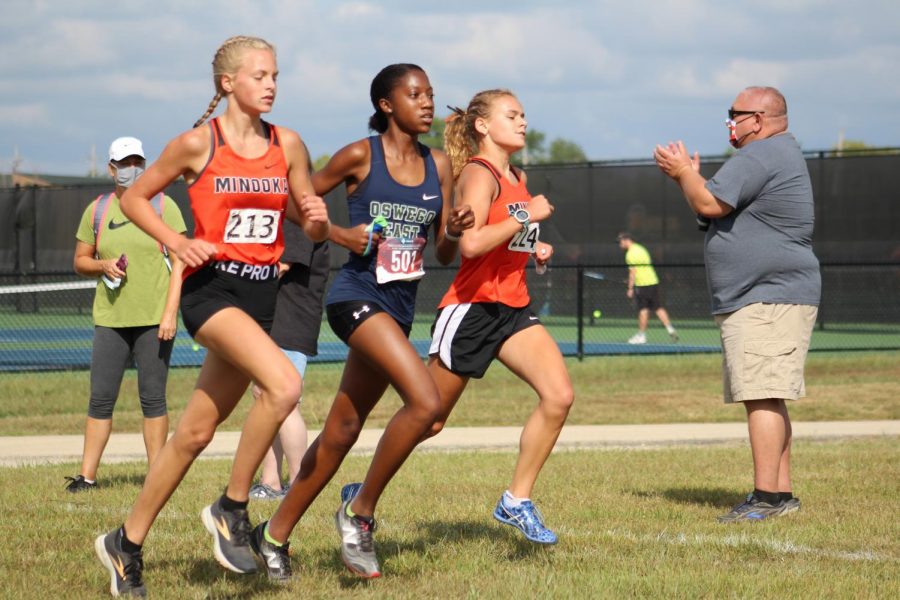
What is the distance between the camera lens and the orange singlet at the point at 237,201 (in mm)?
5211

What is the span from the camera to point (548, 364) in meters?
6.24

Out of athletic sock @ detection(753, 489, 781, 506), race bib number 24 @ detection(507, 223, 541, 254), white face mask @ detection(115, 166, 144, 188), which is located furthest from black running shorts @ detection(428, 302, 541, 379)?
white face mask @ detection(115, 166, 144, 188)

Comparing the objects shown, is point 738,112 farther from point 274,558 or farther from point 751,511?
point 274,558

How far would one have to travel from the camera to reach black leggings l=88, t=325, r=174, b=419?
8383mm

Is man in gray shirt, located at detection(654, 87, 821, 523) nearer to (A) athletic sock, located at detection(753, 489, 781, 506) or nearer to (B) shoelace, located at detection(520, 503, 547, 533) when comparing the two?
(A) athletic sock, located at detection(753, 489, 781, 506)

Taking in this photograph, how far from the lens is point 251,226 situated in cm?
528

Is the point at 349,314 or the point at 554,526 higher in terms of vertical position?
the point at 349,314

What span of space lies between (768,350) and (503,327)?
1.96m

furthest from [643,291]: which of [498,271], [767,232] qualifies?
[498,271]

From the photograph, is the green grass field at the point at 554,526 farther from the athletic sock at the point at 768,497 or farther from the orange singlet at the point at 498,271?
the orange singlet at the point at 498,271

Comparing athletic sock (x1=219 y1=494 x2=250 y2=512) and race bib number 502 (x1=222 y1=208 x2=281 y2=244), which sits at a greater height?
race bib number 502 (x1=222 y1=208 x2=281 y2=244)

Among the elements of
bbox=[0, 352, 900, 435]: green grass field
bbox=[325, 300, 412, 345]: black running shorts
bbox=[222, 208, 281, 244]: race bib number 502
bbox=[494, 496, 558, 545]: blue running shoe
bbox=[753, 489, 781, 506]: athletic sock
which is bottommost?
bbox=[0, 352, 900, 435]: green grass field

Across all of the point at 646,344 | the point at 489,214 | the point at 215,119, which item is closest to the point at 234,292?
the point at 215,119

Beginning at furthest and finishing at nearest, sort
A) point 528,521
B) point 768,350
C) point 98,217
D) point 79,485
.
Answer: point 98,217 < point 79,485 < point 768,350 < point 528,521
